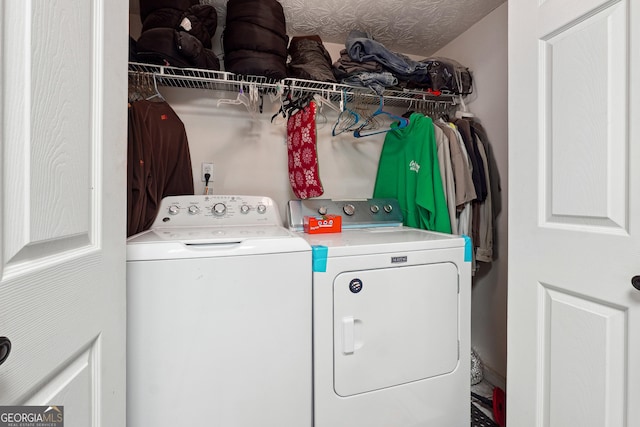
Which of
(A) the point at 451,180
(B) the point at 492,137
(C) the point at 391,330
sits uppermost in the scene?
(B) the point at 492,137

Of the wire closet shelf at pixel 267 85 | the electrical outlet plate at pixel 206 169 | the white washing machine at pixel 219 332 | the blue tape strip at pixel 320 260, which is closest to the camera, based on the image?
the white washing machine at pixel 219 332

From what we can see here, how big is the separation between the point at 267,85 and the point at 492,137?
4.83ft

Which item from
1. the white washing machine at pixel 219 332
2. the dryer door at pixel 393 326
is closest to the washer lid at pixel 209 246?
the white washing machine at pixel 219 332

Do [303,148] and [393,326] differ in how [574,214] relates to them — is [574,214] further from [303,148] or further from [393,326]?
[303,148]

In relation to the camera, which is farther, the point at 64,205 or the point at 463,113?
the point at 463,113

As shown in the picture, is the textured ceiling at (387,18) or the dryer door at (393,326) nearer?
the dryer door at (393,326)

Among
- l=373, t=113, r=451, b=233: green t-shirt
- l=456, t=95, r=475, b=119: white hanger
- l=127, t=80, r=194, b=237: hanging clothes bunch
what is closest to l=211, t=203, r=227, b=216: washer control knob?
l=127, t=80, r=194, b=237: hanging clothes bunch

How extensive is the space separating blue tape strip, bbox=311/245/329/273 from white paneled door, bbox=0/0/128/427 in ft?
2.00

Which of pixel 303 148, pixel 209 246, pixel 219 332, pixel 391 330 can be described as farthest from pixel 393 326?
pixel 303 148

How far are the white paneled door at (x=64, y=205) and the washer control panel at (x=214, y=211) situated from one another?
672 mm

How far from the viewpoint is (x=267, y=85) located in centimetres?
161

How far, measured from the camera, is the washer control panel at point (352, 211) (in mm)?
1551

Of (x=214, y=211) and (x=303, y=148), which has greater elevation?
(x=303, y=148)

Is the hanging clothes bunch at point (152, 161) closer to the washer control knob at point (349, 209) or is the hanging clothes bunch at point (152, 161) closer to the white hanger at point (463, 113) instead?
the washer control knob at point (349, 209)
